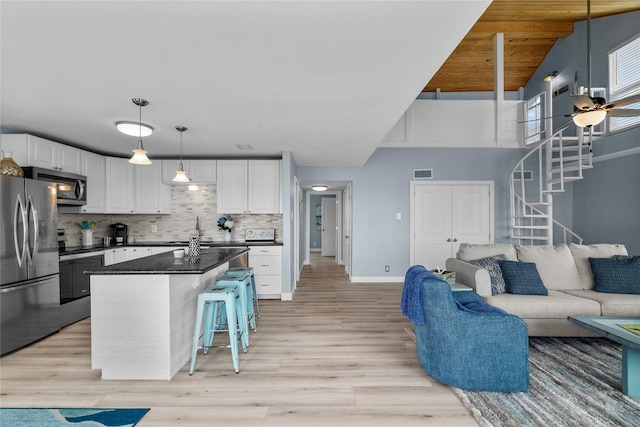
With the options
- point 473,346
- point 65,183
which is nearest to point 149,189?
point 65,183

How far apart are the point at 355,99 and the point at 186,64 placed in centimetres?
140

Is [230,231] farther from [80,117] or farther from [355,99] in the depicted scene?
[355,99]

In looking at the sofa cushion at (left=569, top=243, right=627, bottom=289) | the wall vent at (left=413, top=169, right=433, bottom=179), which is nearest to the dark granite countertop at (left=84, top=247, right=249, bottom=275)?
the sofa cushion at (left=569, top=243, right=627, bottom=289)

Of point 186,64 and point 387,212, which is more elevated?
point 186,64

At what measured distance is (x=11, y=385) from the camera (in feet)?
8.00

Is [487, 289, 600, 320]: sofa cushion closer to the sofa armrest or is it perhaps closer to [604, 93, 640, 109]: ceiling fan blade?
the sofa armrest

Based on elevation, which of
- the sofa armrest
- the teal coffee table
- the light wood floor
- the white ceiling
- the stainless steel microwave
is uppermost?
the white ceiling

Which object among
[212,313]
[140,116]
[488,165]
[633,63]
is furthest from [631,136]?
[140,116]

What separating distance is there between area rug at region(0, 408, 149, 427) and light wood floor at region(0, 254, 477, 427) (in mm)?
67

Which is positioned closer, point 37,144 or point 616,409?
point 616,409

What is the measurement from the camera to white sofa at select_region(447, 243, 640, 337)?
10.1 feet

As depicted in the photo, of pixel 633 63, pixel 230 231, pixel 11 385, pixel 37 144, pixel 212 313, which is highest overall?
pixel 633 63

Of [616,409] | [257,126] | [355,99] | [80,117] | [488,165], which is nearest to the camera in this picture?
[616,409]

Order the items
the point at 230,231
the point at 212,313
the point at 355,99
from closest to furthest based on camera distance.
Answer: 1. the point at 355,99
2. the point at 212,313
3. the point at 230,231
